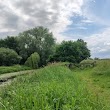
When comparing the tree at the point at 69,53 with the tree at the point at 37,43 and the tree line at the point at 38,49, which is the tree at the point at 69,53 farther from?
the tree at the point at 37,43

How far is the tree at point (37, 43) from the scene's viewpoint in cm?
5963

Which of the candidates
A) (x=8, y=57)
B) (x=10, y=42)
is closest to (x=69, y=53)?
(x=8, y=57)

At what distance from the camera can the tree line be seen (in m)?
52.7

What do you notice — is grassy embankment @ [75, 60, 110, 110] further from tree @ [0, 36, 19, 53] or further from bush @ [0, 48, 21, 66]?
tree @ [0, 36, 19, 53]

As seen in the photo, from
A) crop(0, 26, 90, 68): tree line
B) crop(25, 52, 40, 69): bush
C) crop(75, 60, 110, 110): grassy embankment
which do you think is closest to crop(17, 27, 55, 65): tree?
crop(0, 26, 90, 68): tree line

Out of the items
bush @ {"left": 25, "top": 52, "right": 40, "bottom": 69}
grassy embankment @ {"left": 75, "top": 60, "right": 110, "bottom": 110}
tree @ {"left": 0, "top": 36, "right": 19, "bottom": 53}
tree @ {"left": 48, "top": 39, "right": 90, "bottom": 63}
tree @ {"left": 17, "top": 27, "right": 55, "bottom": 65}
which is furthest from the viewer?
tree @ {"left": 0, "top": 36, "right": 19, "bottom": 53}

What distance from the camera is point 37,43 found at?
60938 millimetres

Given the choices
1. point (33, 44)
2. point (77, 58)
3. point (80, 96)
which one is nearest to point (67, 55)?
point (77, 58)

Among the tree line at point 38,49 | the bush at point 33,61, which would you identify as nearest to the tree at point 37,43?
the tree line at point 38,49

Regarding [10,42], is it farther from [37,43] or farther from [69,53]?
[69,53]

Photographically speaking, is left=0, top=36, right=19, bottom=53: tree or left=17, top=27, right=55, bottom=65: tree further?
left=0, top=36, right=19, bottom=53: tree

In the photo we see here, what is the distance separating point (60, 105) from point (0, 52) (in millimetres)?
46498

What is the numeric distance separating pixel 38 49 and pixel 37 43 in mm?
1323

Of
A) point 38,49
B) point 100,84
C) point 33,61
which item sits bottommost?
point 100,84
